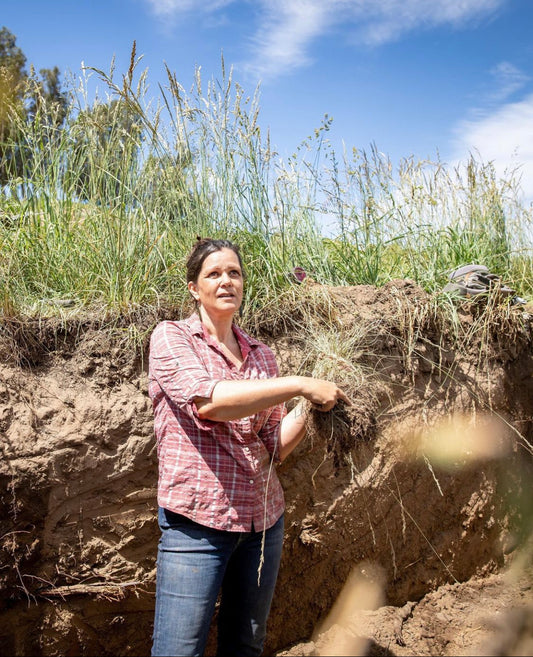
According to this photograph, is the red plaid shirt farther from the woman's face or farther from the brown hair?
the brown hair

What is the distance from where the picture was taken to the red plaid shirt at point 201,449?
1.85 metres

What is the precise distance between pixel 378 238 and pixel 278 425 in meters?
2.12

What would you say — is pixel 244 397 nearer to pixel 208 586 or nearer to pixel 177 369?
pixel 177 369

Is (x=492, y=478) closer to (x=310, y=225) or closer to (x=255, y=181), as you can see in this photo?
(x=310, y=225)

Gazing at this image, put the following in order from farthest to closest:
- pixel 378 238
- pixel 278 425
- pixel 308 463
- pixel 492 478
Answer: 1. pixel 378 238
2. pixel 492 478
3. pixel 308 463
4. pixel 278 425

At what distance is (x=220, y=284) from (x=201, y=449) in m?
0.61

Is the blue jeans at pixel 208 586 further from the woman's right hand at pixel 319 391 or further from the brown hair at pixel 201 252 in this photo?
the brown hair at pixel 201 252

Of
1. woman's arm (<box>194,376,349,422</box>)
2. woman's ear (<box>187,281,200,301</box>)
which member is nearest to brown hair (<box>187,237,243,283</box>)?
woman's ear (<box>187,281,200,301</box>)

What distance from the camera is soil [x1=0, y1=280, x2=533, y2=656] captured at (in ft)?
9.02

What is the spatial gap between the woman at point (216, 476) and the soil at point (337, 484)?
320 mm

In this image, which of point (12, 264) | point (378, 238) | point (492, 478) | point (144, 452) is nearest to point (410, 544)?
point (492, 478)

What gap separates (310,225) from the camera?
12.6 feet

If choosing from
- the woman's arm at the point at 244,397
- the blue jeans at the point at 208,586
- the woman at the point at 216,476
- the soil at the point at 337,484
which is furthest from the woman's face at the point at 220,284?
the blue jeans at the point at 208,586

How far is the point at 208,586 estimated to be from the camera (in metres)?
1.83
